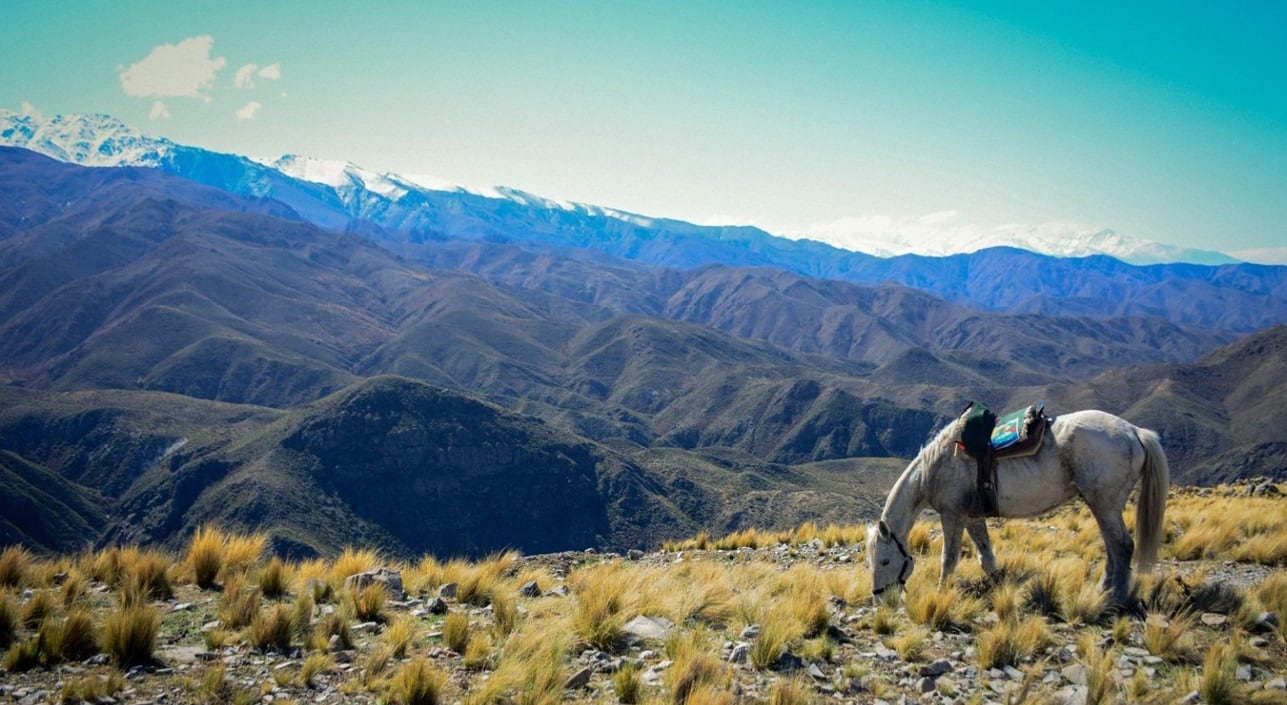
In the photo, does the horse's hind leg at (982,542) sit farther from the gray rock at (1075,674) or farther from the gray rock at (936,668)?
the gray rock at (936,668)

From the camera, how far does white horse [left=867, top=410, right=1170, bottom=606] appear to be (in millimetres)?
7742

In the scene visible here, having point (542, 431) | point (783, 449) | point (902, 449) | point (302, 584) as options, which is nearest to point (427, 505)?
point (542, 431)

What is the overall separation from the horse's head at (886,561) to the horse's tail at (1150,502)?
9.09 ft

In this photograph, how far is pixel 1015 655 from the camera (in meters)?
6.31

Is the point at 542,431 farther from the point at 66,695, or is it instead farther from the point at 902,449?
the point at 66,695

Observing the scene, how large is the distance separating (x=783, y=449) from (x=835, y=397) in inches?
1081

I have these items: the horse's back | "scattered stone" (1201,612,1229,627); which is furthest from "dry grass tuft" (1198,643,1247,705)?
the horse's back

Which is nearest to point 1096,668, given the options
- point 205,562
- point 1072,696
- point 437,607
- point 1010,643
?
point 1072,696

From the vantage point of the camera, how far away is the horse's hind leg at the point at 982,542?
8.67 meters

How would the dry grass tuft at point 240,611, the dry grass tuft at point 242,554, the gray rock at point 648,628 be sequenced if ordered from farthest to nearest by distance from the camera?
the dry grass tuft at point 242,554 → the dry grass tuft at point 240,611 → the gray rock at point 648,628

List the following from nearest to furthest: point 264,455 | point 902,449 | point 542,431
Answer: point 264,455 < point 542,431 < point 902,449

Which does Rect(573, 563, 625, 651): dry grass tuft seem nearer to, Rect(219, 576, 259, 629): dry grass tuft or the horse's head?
the horse's head

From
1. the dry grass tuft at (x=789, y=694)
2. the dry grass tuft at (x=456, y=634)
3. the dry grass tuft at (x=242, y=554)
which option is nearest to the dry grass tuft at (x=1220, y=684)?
the dry grass tuft at (x=789, y=694)

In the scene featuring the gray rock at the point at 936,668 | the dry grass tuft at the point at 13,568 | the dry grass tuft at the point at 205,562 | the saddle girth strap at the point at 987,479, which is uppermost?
the saddle girth strap at the point at 987,479
